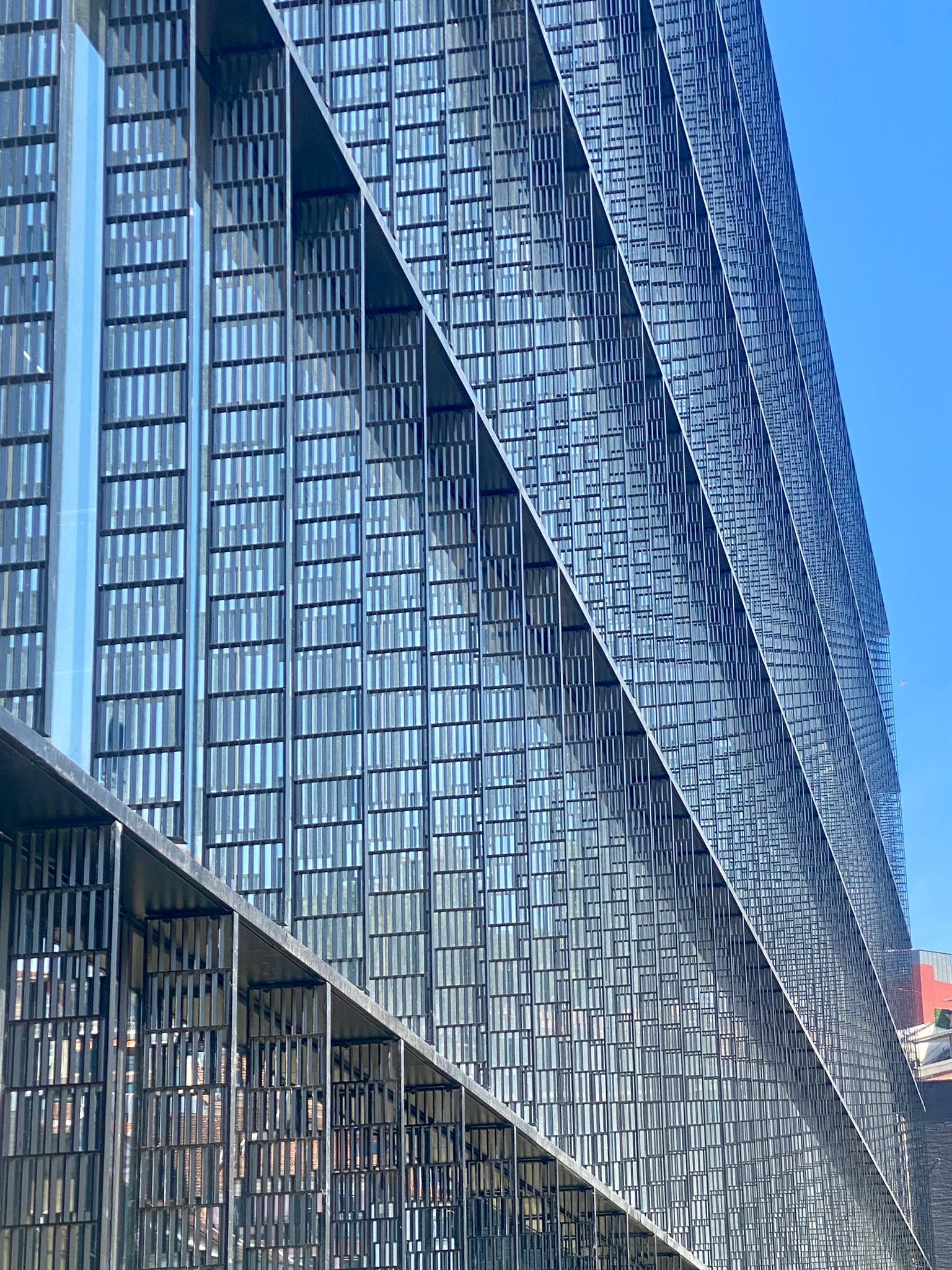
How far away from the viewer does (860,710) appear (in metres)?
56.2

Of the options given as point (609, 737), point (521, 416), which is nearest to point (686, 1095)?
point (609, 737)

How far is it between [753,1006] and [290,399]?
22.9 metres

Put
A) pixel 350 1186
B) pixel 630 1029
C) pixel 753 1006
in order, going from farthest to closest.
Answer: pixel 753 1006, pixel 630 1029, pixel 350 1186

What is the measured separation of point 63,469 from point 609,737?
1354 centimetres

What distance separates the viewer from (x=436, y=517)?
16.9 metres

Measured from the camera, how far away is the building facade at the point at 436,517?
10.6 metres

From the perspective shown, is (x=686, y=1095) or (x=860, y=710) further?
(x=860, y=710)

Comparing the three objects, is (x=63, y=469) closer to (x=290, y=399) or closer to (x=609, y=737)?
(x=290, y=399)

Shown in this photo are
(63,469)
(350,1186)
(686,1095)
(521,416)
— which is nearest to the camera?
(63,469)

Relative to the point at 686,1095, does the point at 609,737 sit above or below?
above

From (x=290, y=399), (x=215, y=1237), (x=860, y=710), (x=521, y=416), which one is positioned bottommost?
(x=215, y=1237)

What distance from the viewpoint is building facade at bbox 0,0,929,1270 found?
10562 mm

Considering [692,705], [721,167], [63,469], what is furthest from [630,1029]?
[721,167]

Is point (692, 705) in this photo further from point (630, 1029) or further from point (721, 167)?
point (721, 167)
